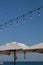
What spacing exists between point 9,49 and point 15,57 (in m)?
0.91

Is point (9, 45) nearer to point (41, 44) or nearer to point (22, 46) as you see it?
point (22, 46)

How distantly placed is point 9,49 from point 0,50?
72cm

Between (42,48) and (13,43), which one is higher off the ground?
(13,43)

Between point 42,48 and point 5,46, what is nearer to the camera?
point 42,48

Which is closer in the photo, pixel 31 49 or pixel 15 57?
pixel 31 49

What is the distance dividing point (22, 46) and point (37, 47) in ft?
4.03

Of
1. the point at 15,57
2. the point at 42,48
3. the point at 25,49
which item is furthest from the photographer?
the point at 15,57

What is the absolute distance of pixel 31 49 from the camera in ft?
37.2

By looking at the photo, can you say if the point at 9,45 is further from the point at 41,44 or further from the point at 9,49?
the point at 41,44

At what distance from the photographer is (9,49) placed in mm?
11953

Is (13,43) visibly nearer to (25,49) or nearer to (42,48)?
(25,49)

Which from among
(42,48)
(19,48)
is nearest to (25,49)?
(19,48)

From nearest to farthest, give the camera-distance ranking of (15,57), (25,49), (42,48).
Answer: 1. (42,48)
2. (25,49)
3. (15,57)

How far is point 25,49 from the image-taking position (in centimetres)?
1173
